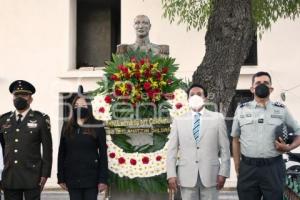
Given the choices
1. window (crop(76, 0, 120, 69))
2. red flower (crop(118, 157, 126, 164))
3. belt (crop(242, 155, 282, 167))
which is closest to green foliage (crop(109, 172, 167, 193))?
red flower (crop(118, 157, 126, 164))

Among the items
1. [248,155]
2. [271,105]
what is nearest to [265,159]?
[248,155]

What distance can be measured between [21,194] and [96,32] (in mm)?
9809

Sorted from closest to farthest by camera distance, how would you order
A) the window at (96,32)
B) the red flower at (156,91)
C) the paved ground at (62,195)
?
the red flower at (156,91) → the paved ground at (62,195) → the window at (96,32)

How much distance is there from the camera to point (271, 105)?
218 inches

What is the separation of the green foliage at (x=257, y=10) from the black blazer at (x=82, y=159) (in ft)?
15.5

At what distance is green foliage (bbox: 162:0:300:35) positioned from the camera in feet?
33.4

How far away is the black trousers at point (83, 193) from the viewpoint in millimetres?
5797

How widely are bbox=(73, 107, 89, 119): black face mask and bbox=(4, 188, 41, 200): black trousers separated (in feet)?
2.95

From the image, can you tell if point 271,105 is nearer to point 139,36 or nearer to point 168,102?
point 168,102

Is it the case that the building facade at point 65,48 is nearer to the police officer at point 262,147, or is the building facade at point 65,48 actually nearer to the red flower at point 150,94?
the red flower at point 150,94

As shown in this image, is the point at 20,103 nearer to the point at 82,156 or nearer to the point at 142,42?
the point at 82,156

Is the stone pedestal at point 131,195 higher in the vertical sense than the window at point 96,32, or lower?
lower

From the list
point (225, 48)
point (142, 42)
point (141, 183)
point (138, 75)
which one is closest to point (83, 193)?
point (141, 183)

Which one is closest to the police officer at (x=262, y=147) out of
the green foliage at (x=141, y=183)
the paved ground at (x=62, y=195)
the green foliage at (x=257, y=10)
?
the green foliage at (x=141, y=183)
